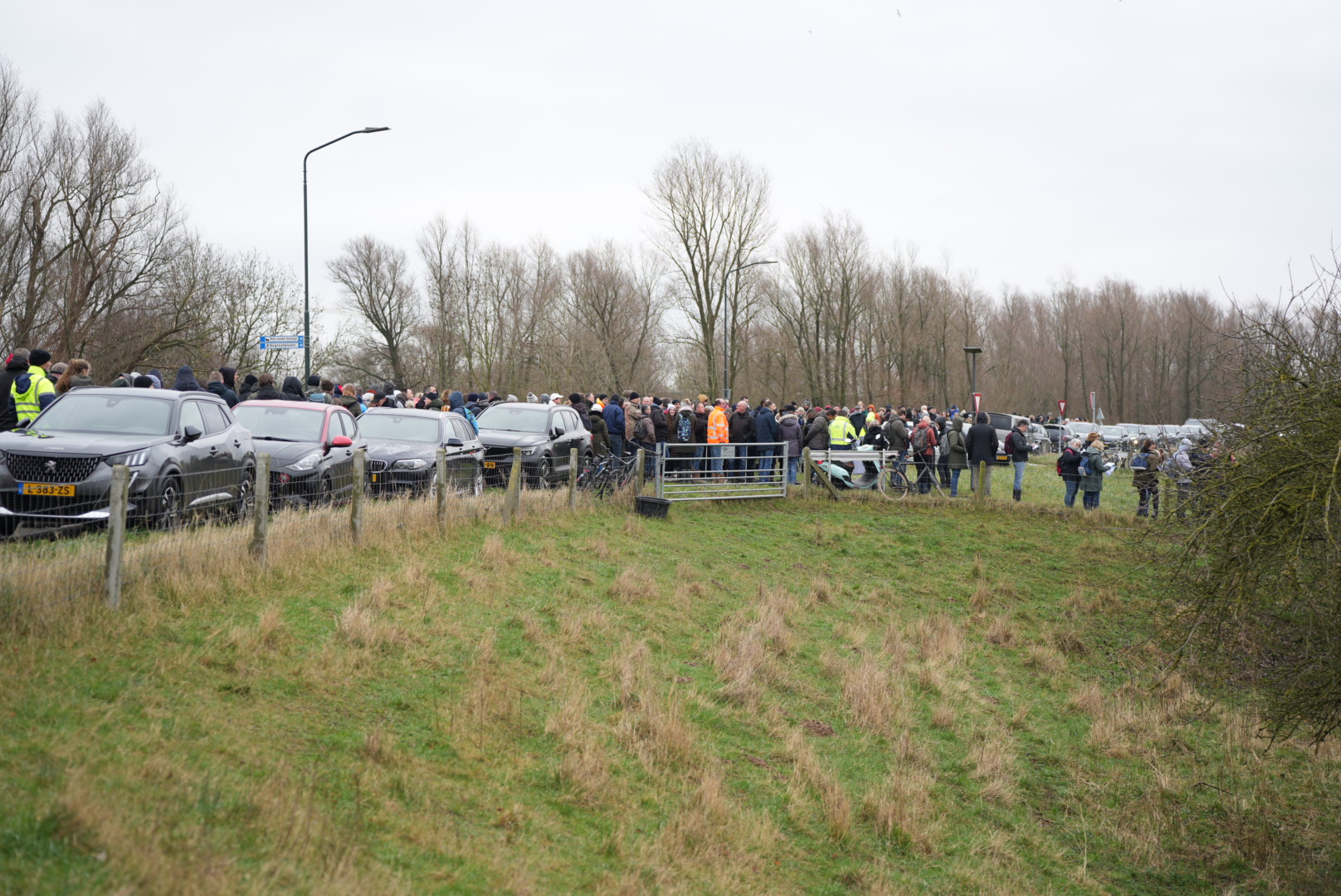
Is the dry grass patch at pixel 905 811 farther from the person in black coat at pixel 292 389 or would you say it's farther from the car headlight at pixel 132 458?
the person in black coat at pixel 292 389

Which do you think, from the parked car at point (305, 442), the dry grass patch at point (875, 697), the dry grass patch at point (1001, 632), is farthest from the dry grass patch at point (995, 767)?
the parked car at point (305, 442)

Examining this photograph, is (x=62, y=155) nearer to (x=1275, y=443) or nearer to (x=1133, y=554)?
(x=1133, y=554)

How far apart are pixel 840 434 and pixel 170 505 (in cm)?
1696

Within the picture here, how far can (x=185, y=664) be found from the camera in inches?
294

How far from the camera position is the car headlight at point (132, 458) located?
10477 mm

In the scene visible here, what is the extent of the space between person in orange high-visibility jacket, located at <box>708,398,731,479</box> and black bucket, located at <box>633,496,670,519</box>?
2.56 m

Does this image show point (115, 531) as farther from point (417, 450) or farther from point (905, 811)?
point (417, 450)

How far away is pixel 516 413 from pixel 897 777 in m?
12.9

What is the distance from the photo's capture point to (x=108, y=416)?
11570mm

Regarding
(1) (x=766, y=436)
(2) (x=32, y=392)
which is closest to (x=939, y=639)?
(1) (x=766, y=436)

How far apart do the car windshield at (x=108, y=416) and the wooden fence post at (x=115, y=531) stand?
3.92m

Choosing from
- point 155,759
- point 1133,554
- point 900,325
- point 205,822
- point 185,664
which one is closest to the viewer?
point 205,822

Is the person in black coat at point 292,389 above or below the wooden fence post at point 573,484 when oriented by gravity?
above

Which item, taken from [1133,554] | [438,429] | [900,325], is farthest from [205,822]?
[900,325]
